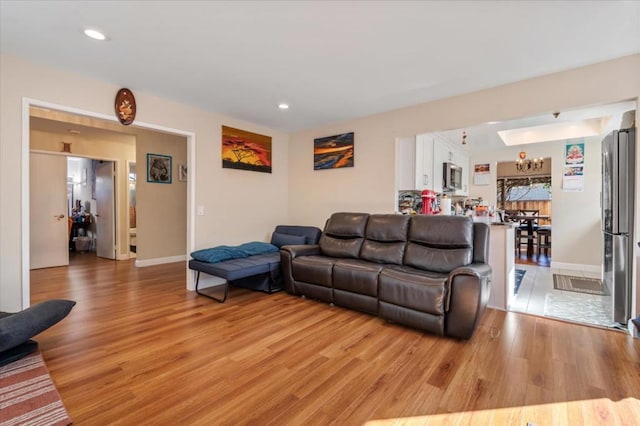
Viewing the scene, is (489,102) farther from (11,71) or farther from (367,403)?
(11,71)

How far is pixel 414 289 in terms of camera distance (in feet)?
8.73

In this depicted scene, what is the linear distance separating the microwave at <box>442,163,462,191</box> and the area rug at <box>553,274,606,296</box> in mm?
2074

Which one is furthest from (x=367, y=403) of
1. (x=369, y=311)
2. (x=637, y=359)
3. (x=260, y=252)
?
(x=260, y=252)

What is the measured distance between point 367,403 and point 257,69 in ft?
9.48

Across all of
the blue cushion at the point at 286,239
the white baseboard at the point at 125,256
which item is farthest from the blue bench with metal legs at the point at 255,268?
the white baseboard at the point at 125,256

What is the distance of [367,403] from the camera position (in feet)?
5.55

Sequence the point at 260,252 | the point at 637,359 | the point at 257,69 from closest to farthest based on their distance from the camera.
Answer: the point at 637,359 < the point at 257,69 < the point at 260,252

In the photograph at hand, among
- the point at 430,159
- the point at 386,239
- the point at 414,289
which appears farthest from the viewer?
the point at 430,159

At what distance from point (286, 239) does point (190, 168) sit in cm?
168

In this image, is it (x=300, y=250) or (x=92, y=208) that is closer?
(x=300, y=250)

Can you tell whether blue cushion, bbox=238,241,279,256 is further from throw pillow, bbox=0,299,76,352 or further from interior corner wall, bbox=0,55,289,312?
throw pillow, bbox=0,299,76,352

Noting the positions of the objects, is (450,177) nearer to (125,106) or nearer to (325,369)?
(325,369)

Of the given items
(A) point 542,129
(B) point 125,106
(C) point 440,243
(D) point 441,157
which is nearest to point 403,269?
(C) point 440,243

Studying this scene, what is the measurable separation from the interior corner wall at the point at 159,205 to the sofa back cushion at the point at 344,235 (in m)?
3.49
